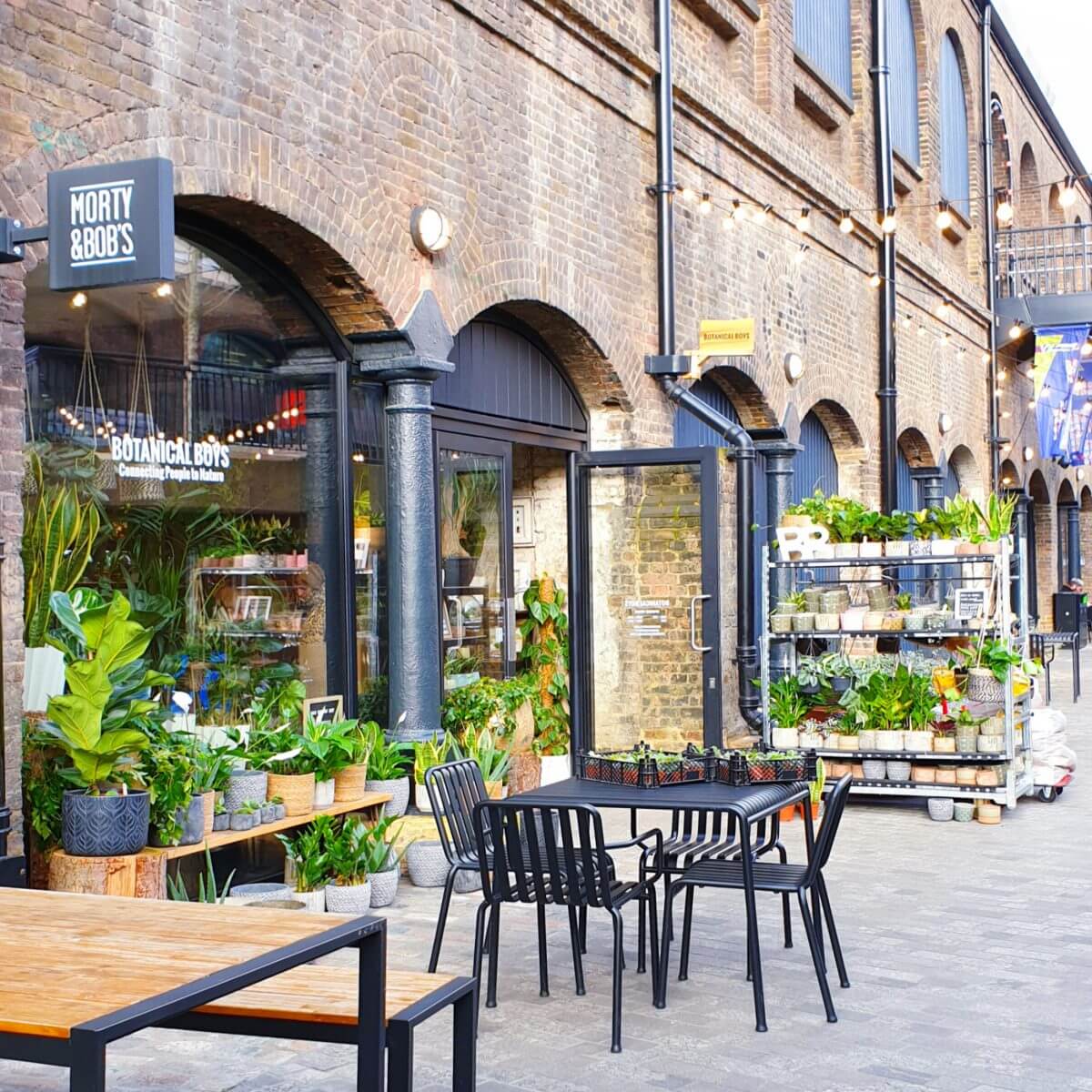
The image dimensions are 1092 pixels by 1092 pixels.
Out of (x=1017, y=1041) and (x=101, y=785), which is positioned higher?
(x=101, y=785)

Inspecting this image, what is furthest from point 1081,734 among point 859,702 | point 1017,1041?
point 1017,1041

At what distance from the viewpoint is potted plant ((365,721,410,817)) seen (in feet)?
23.7

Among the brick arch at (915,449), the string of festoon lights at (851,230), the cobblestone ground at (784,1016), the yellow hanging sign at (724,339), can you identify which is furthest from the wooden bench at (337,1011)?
the brick arch at (915,449)

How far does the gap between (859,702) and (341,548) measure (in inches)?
135

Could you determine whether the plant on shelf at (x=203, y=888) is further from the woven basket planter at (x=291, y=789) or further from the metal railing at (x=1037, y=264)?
the metal railing at (x=1037, y=264)

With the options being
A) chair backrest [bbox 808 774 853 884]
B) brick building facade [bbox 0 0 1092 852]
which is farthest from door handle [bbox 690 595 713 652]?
chair backrest [bbox 808 774 853 884]

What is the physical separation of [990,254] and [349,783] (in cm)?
1596

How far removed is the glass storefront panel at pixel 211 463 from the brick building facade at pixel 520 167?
16.5 inches

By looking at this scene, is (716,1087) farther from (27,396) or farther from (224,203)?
(224,203)

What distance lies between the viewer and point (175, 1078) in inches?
169

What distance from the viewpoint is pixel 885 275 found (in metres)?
15.4

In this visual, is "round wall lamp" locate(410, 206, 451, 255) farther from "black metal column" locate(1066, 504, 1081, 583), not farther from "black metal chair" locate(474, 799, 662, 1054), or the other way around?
"black metal column" locate(1066, 504, 1081, 583)

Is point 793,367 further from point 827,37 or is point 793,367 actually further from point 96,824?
point 96,824

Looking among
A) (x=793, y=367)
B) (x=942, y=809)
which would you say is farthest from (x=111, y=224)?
(x=793, y=367)
